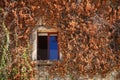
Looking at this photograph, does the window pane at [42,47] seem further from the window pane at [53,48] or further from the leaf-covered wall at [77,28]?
the leaf-covered wall at [77,28]

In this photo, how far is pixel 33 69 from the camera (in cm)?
1155

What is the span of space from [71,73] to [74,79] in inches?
7.1

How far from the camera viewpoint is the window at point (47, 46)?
38.9 feet

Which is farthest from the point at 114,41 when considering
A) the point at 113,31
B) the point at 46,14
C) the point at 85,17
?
the point at 46,14

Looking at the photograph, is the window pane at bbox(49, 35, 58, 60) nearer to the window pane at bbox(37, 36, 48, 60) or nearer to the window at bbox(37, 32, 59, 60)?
the window at bbox(37, 32, 59, 60)

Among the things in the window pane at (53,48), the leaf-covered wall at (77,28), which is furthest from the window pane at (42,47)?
the leaf-covered wall at (77,28)

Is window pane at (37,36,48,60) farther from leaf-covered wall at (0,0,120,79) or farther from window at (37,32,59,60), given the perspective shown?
leaf-covered wall at (0,0,120,79)

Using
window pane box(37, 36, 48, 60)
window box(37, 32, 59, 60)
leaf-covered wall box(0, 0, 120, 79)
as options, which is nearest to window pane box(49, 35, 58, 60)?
window box(37, 32, 59, 60)

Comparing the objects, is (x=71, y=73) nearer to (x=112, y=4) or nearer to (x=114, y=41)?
(x=114, y=41)

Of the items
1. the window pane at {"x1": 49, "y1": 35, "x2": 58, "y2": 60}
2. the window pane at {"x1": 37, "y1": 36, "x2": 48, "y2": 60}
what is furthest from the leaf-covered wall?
the window pane at {"x1": 37, "y1": 36, "x2": 48, "y2": 60}

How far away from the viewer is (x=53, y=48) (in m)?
11.9

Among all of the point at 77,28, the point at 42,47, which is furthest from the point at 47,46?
the point at 77,28

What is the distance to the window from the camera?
1185cm

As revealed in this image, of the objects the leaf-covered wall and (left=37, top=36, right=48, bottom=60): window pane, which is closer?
the leaf-covered wall
